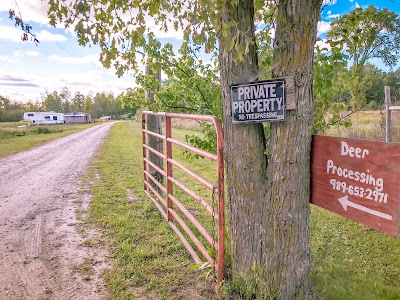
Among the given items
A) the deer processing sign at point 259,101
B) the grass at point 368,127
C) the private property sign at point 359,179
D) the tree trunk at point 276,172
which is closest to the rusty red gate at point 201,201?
the tree trunk at point 276,172

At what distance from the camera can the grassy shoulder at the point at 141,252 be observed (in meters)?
2.77

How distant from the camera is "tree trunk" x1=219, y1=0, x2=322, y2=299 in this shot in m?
2.04

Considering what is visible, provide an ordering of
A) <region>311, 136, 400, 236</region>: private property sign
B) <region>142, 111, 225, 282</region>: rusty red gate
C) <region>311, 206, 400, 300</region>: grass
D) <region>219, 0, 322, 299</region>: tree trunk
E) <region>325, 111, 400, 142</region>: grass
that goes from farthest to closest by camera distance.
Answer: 1. <region>325, 111, 400, 142</region>: grass
2. <region>311, 206, 400, 300</region>: grass
3. <region>142, 111, 225, 282</region>: rusty red gate
4. <region>219, 0, 322, 299</region>: tree trunk
5. <region>311, 136, 400, 236</region>: private property sign

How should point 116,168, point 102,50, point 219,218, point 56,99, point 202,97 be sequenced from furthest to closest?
1. point 56,99
2. point 116,168
3. point 202,97
4. point 102,50
5. point 219,218

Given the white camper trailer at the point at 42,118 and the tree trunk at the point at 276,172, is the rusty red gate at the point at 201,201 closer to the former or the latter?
the tree trunk at the point at 276,172

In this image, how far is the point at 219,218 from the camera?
8.18 feet

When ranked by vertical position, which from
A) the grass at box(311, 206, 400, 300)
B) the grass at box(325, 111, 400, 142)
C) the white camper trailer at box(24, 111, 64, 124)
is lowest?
the grass at box(311, 206, 400, 300)

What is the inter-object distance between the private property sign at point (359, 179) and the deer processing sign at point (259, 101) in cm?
38

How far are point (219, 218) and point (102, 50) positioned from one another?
196cm

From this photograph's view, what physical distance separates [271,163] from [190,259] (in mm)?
1719

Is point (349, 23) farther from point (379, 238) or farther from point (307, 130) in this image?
point (379, 238)

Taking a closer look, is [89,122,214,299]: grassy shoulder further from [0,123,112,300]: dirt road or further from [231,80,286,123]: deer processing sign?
[231,80,286,123]: deer processing sign

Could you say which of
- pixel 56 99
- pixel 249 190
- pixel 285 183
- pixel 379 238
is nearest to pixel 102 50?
pixel 249 190

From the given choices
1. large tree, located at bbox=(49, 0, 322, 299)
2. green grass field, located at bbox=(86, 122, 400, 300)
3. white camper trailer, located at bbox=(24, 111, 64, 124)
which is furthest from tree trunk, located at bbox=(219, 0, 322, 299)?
white camper trailer, located at bbox=(24, 111, 64, 124)
